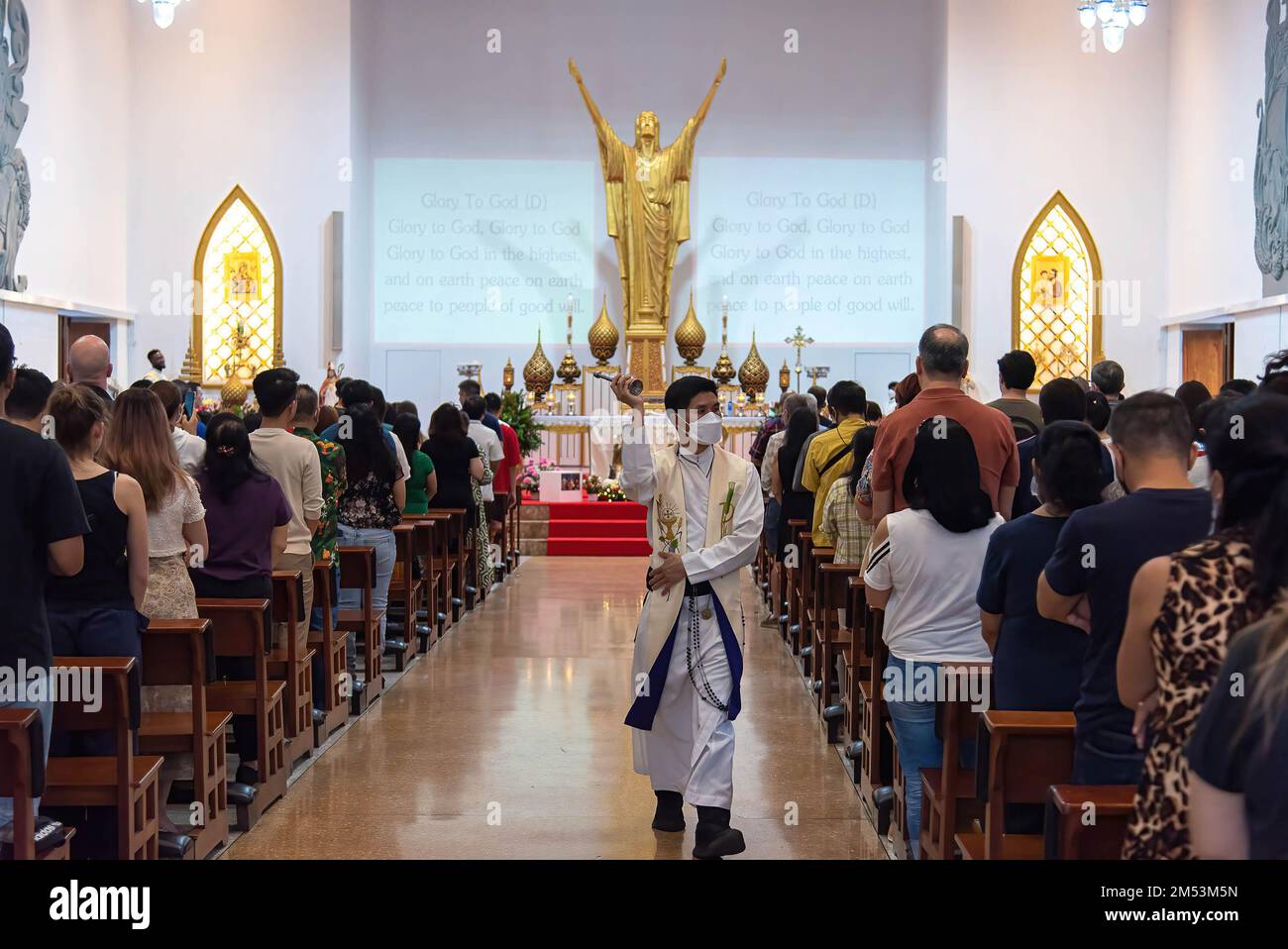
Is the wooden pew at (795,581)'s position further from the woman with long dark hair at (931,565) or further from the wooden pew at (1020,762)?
the wooden pew at (1020,762)

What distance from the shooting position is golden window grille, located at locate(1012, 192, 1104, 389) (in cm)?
1609

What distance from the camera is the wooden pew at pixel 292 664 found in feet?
17.3

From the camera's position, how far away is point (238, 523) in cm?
496

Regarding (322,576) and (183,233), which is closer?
(322,576)

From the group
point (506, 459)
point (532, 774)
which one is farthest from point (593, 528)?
point (532, 774)

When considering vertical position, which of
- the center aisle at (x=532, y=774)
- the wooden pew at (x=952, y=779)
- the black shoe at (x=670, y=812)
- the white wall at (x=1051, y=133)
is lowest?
the center aisle at (x=532, y=774)

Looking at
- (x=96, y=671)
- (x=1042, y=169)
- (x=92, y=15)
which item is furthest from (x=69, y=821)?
(x=1042, y=169)

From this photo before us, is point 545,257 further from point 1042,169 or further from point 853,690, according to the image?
point 853,690

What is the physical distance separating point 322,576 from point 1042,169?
41.0ft

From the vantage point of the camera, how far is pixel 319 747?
19.1 ft

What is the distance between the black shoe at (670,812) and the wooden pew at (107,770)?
1.71 m

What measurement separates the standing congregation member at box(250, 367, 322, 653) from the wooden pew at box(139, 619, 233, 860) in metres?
1.12

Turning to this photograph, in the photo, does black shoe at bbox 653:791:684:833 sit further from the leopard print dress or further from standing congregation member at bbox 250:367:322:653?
the leopard print dress

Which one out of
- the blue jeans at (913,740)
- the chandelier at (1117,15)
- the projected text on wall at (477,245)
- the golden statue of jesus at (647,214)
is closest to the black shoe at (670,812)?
the blue jeans at (913,740)
